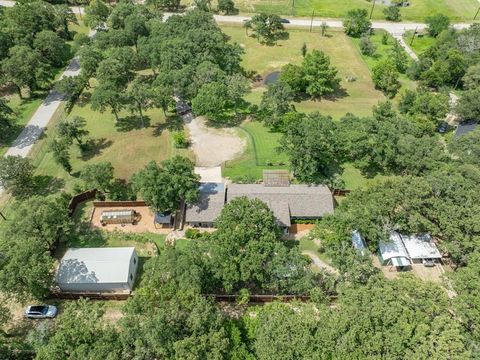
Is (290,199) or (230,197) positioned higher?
(230,197)

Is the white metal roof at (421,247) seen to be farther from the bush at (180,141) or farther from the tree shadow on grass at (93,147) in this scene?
the tree shadow on grass at (93,147)

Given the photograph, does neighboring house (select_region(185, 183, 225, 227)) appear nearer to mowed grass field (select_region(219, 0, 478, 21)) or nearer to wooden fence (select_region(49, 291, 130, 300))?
wooden fence (select_region(49, 291, 130, 300))

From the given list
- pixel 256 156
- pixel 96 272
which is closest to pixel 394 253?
pixel 256 156

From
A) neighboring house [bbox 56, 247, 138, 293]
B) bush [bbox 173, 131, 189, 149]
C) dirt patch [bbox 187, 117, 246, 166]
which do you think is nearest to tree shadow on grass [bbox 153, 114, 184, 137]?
dirt patch [bbox 187, 117, 246, 166]

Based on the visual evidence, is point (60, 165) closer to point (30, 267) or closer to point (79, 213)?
point (79, 213)

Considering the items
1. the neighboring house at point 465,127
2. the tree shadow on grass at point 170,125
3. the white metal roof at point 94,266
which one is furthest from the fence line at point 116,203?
the neighboring house at point 465,127

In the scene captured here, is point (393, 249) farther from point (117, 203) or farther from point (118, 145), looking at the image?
point (118, 145)
